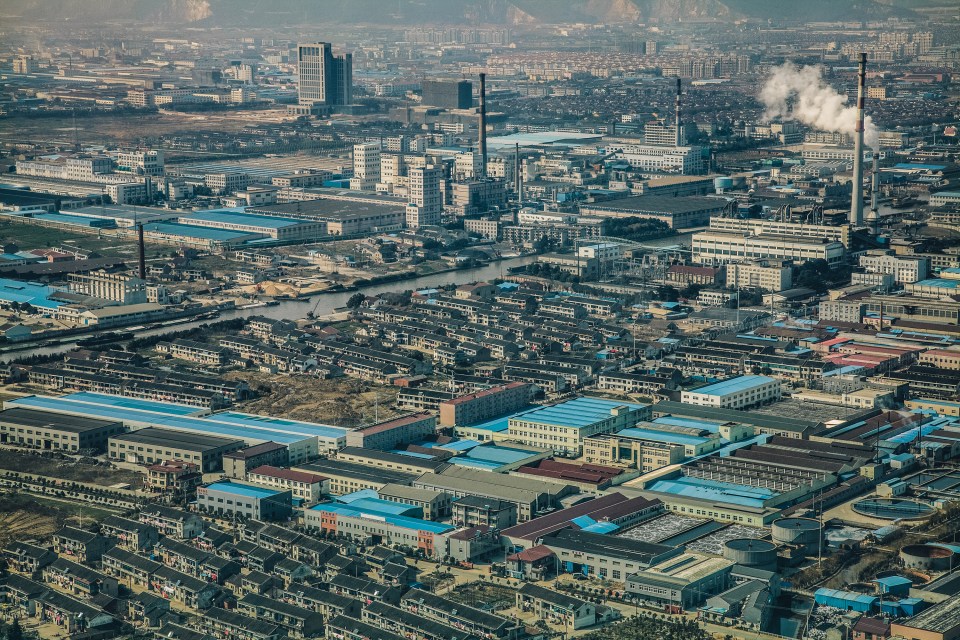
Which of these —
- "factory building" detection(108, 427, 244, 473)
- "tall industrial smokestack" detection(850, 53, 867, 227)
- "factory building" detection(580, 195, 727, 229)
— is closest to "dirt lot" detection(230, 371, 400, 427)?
Result: "factory building" detection(108, 427, 244, 473)

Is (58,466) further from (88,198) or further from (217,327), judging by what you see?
(88,198)

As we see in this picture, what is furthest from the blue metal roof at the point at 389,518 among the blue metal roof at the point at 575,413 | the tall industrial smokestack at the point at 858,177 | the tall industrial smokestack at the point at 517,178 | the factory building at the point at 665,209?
the tall industrial smokestack at the point at 517,178

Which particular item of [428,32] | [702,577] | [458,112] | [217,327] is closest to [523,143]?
[458,112]

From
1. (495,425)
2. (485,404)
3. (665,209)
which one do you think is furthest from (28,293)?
(665,209)

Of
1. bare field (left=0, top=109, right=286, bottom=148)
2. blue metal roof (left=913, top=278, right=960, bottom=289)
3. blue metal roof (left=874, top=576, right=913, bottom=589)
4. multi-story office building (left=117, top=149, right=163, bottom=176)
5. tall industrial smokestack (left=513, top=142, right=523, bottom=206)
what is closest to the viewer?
blue metal roof (left=874, top=576, right=913, bottom=589)

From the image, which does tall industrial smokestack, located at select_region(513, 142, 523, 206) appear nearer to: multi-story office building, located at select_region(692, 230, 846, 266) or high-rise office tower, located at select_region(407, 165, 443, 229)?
high-rise office tower, located at select_region(407, 165, 443, 229)
